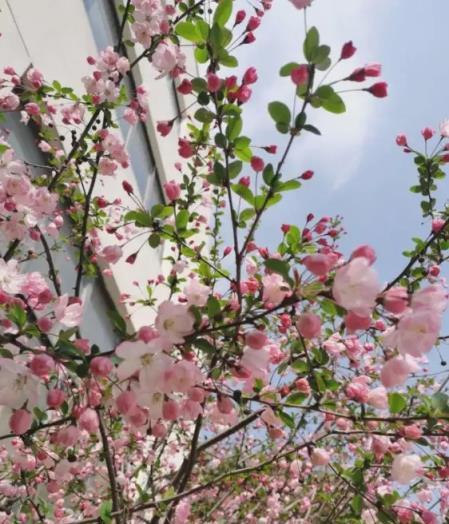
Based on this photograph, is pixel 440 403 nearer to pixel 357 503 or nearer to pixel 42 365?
pixel 357 503

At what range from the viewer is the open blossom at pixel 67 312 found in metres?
1.43

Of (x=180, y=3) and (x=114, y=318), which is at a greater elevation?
(x=180, y=3)

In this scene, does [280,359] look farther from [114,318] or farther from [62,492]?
[62,492]

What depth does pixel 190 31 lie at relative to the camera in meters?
1.38

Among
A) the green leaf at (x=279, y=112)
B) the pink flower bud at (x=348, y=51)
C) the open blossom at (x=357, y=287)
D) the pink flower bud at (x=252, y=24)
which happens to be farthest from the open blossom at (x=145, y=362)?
the pink flower bud at (x=252, y=24)

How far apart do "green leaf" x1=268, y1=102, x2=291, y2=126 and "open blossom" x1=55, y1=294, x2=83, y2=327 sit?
80cm

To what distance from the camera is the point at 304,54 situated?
3.78 ft

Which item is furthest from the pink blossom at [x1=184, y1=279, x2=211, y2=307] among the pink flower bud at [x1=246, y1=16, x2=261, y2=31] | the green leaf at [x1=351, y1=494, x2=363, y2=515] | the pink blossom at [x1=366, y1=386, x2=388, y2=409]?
the pink flower bud at [x1=246, y1=16, x2=261, y2=31]

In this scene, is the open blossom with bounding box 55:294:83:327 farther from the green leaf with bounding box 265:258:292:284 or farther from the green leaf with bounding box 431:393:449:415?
the green leaf with bounding box 431:393:449:415

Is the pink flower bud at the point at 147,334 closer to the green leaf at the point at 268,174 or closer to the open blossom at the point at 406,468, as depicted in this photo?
the green leaf at the point at 268,174

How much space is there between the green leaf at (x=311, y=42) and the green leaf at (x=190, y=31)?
1.26 ft

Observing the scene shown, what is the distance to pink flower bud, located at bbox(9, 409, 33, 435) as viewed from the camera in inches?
47.3

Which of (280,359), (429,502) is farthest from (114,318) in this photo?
(429,502)

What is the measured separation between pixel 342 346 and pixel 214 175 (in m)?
0.93
